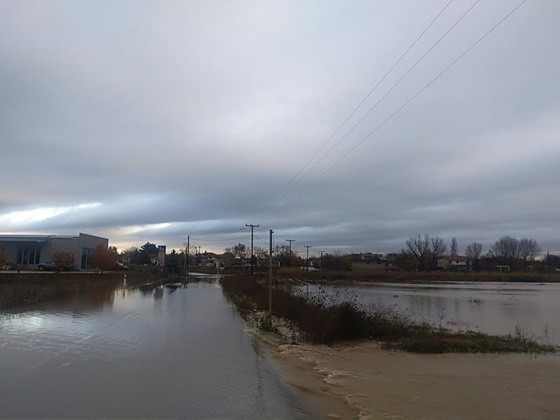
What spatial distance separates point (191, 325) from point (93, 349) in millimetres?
6863

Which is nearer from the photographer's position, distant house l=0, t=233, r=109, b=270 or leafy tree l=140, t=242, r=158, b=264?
distant house l=0, t=233, r=109, b=270

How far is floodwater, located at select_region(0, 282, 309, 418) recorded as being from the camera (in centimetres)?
842

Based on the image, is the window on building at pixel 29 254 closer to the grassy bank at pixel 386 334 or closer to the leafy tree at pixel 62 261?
the leafy tree at pixel 62 261

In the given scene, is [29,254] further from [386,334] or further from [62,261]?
[386,334]

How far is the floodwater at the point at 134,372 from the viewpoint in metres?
8.42

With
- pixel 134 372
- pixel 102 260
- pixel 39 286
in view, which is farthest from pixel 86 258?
pixel 134 372

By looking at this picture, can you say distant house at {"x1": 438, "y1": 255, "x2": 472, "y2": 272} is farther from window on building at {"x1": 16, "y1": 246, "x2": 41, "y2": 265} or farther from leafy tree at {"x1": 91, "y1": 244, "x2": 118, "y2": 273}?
window on building at {"x1": 16, "y1": 246, "x2": 41, "y2": 265}

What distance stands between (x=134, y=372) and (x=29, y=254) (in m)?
86.2

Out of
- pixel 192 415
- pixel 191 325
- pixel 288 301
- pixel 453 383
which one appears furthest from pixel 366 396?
pixel 288 301

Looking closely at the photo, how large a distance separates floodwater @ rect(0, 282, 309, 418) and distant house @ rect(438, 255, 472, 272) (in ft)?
470

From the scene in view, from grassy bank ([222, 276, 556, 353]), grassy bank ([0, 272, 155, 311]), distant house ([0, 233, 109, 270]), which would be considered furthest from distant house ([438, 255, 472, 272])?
grassy bank ([222, 276, 556, 353])

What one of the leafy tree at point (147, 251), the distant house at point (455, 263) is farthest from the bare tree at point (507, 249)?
the leafy tree at point (147, 251)

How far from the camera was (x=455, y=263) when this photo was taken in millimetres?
177125

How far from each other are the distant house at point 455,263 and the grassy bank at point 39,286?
114382 mm
